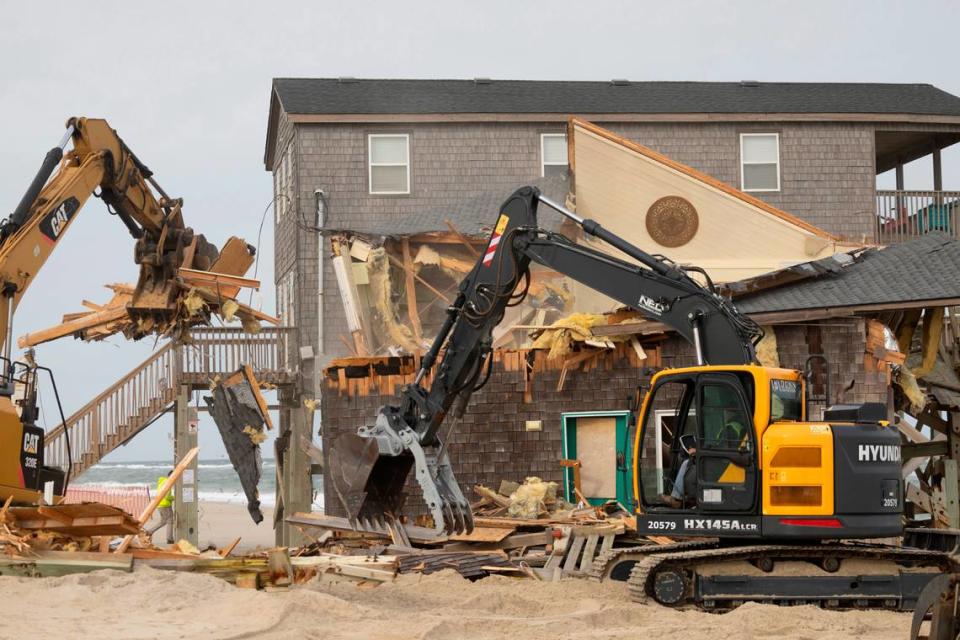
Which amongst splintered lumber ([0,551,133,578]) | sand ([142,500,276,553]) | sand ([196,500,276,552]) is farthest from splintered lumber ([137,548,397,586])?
sand ([196,500,276,552])

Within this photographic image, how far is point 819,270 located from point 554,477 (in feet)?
15.0

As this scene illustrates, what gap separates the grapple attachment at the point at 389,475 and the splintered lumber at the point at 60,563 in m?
3.44

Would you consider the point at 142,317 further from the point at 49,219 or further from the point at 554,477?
the point at 554,477

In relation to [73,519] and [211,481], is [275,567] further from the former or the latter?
[211,481]

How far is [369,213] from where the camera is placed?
27281 mm

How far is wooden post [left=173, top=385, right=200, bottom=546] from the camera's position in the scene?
24.2 m

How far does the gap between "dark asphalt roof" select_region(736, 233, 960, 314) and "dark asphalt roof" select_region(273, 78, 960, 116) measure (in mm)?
11269

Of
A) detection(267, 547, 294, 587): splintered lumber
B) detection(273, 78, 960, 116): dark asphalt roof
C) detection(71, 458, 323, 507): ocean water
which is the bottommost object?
detection(71, 458, 323, 507): ocean water

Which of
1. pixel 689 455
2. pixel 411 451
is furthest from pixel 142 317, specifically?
pixel 689 455

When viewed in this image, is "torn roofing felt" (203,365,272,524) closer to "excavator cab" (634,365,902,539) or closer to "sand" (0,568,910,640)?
"sand" (0,568,910,640)

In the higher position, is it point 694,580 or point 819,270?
point 819,270

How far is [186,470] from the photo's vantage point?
2461cm

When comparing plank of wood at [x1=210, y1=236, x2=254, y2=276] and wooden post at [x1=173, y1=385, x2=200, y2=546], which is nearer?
plank of wood at [x1=210, y1=236, x2=254, y2=276]

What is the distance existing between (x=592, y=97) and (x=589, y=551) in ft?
54.8
